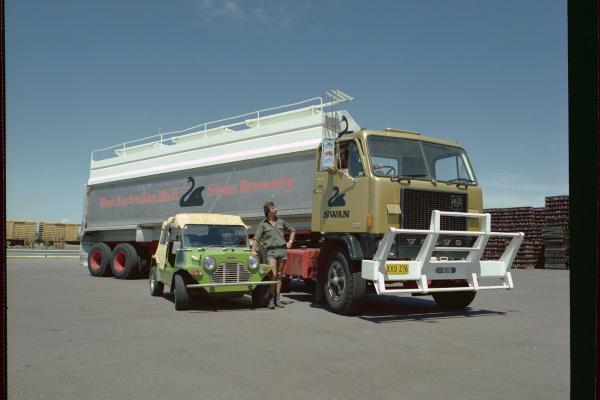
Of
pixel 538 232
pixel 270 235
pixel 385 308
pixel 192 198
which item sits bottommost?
pixel 385 308

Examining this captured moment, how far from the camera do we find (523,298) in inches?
420

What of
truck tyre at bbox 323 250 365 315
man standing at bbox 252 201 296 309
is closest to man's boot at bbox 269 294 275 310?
man standing at bbox 252 201 296 309

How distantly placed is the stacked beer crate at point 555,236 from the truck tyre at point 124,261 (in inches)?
660

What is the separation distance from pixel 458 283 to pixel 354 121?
13.1ft

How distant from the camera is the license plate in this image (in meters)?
7.29

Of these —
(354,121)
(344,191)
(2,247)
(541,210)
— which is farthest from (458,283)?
(541,210)

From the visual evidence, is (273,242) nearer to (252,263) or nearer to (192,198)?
(252,263)

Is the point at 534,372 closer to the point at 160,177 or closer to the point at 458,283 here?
the point at 458,283

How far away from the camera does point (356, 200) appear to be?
26.5 ft

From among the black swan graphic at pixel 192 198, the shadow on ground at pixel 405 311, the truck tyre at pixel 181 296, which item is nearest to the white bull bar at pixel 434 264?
the shadow on ground at pixel 405 311

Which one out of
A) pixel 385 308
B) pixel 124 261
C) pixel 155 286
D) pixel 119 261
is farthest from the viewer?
pixel 119 261

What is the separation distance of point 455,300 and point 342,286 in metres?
2.21

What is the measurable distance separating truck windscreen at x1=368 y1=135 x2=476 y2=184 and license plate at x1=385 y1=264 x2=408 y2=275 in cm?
148

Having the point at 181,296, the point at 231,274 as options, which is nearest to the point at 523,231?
the point at 231,274
